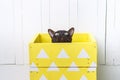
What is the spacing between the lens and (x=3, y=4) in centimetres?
123

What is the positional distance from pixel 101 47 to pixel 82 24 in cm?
15

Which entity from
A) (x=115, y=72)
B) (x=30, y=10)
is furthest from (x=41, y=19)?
(x=115, y=72)

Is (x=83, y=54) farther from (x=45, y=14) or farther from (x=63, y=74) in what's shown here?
(x=45, y=14)

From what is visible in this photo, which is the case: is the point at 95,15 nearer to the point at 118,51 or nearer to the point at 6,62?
the point at 118,51

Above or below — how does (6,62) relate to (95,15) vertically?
below

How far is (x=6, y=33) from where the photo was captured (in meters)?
1.24

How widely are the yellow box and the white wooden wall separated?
302 mm

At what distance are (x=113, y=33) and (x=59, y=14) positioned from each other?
0.92 feet

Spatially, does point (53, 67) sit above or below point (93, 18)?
below

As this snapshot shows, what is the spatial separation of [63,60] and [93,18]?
0.37 m

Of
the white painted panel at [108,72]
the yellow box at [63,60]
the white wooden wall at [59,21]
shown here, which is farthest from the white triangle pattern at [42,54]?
the white painted panel at [108,72]

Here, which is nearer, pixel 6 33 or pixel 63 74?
pixel 63 74

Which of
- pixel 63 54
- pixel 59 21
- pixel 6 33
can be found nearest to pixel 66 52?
pixel 63 54

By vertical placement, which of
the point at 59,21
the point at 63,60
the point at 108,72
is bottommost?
the point at 108,72
